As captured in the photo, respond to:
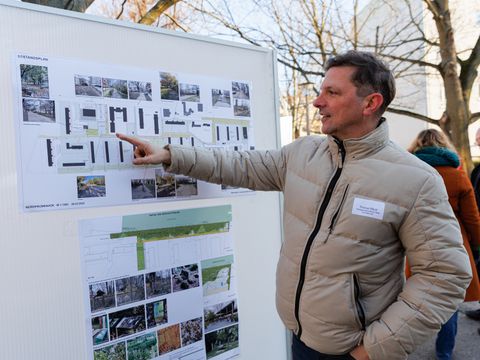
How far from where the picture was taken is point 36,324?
146 centimetres

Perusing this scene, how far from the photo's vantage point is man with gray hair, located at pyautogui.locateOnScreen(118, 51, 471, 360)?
1.39 m

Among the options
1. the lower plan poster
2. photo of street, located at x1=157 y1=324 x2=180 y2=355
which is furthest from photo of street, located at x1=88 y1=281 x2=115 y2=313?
photo of street, located at x1=157 y1=324 x2=180 y2=355

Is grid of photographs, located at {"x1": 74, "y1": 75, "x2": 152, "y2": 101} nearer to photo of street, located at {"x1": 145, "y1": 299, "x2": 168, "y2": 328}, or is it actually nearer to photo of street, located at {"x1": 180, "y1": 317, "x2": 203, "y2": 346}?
photo of street, located at {"x1": 145, "y1": 299, "x2": 168, "y2": 328}

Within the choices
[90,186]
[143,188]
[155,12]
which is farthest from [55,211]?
[155,12]

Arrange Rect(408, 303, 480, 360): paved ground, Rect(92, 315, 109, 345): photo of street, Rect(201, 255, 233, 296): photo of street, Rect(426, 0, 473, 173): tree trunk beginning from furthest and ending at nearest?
Rect(426, 0, 473, 173): tree trunk, Rect(408, 303, 480, 360): paved ground, Rect(201, 255, 233, 296): photo of street, Rect(92, 315, 109, 345): photo of street

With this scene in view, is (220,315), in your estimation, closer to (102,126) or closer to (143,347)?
(143,347)

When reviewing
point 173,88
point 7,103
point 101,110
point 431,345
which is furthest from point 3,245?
point 431,345

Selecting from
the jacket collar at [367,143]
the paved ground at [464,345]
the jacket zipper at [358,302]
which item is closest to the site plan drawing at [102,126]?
the jacket collar at [367,143]

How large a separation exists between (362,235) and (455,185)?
69.6 inches

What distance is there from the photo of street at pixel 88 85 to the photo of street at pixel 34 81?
0.11m

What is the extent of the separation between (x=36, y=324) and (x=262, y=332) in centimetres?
115

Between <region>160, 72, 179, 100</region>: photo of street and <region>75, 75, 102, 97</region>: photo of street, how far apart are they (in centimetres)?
28

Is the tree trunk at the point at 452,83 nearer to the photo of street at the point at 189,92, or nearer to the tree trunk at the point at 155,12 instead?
the tree trunk at the point at 155,12

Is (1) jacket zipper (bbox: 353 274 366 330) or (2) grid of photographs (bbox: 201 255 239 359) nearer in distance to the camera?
→ (1) jacket zipper (bbox: 353 274 366 330)
